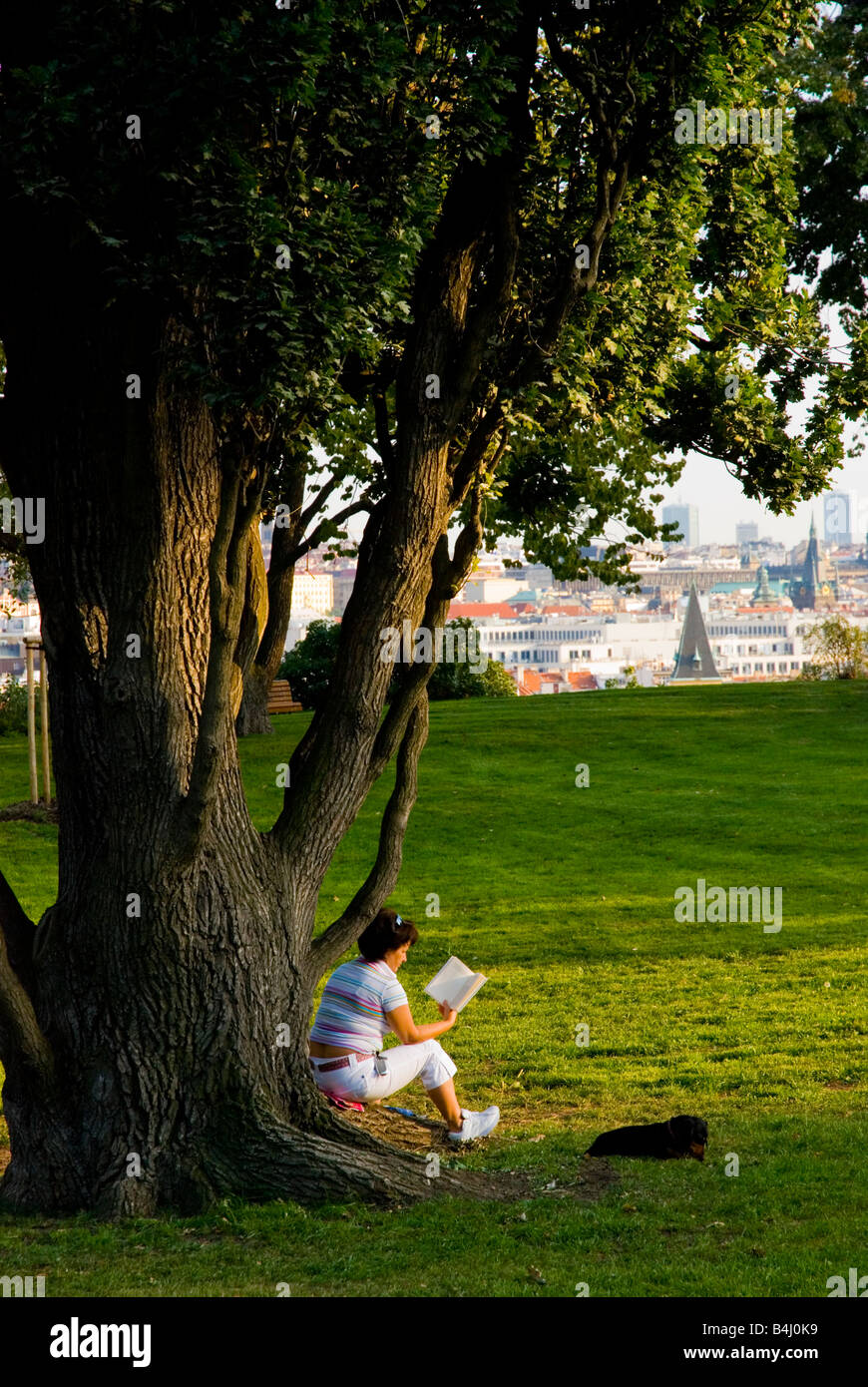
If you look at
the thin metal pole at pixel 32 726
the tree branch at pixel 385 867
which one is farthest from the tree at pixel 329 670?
the tree branch at pixel 385 867

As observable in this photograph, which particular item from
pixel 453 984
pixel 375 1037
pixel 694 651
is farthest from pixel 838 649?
pixel 694 651

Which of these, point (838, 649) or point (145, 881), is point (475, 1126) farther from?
point (838, 649)

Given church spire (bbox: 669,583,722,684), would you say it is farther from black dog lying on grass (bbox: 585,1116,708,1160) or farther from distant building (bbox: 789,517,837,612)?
distant building (bbox: 789,517,837,612)

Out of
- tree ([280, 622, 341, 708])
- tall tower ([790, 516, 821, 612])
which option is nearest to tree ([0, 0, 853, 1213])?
tree ([280, 622, 341, 708])

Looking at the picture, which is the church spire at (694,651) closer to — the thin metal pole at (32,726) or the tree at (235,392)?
the thin metal pole at (32,726)

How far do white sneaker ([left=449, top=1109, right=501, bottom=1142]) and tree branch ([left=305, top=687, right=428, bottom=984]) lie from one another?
1130 mm

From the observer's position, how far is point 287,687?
2680 centimetres

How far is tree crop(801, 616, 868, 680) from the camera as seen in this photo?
29281 mm

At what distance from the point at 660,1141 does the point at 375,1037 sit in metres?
1.58

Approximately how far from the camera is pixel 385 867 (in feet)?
25.8

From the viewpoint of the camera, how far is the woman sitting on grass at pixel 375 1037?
7.43 metres

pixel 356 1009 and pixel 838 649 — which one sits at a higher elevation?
pixel 838 649
